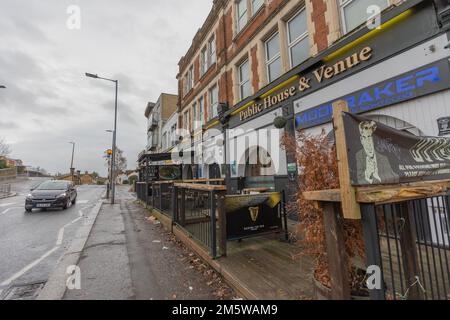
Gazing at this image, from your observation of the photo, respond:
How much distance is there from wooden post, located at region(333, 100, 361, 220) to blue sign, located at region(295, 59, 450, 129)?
3626 mm

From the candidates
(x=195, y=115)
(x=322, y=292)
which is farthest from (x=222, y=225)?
(x=195, y=115)

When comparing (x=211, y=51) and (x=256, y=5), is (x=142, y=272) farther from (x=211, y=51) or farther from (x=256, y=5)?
(x=211, y=51)

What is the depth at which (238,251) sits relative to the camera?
418 centimetres

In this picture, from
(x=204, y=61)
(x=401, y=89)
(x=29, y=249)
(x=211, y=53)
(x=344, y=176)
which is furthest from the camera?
(x=204, y=61)

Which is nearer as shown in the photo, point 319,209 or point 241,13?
point 319,209

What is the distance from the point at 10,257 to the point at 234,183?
761 centimetres

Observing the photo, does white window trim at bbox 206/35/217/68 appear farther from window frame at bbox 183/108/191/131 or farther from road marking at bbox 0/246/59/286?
road marking at bbox 0/246/59/286

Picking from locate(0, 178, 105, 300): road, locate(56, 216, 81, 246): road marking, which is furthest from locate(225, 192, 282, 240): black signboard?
locate(56, 216, 81, 246): road marking

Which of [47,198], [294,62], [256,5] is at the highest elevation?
[256,5]

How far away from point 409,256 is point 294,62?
23.1 ft

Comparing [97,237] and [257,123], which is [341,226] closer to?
[97,237]

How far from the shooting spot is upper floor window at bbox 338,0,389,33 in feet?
17.2

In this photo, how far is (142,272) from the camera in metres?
3.74
